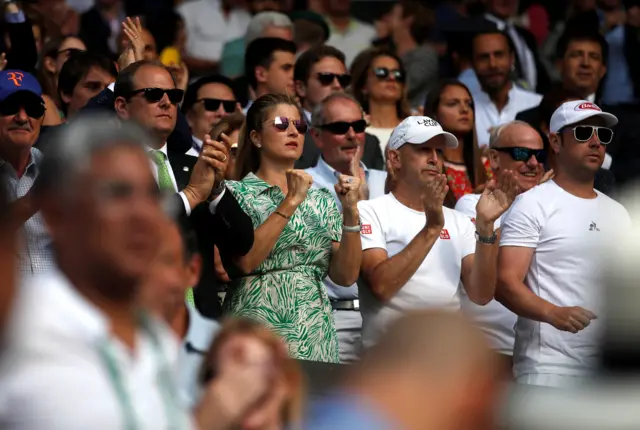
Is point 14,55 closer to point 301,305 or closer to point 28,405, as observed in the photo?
point 301,305

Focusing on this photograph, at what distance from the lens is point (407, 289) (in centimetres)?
636

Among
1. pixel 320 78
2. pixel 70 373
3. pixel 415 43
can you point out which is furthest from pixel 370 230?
pixel 415 43

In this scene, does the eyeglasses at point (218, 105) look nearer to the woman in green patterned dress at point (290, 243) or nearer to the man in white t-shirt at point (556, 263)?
the woman in green patterned dress at point (290, 243)

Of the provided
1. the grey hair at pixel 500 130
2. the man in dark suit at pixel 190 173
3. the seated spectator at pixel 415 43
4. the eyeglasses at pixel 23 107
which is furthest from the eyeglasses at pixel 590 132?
the seated spectator at pixel 415 43

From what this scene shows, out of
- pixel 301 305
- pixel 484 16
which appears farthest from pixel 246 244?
Result: pixel 484 16

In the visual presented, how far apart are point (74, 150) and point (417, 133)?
4426mm

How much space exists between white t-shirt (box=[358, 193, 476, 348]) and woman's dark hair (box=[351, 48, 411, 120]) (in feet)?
7.75

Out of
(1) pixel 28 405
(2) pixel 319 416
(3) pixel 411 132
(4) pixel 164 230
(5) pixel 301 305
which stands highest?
(4) pixel 164 230

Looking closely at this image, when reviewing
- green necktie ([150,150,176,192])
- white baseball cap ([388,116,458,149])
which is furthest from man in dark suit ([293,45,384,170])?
green necktie ([150,150,176,192])

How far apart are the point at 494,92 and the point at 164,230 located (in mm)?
7501

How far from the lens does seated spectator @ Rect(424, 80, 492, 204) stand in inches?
317

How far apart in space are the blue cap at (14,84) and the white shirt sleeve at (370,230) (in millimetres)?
1810

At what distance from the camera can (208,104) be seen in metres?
8.41

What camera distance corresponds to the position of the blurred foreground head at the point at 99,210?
252 centimetres
